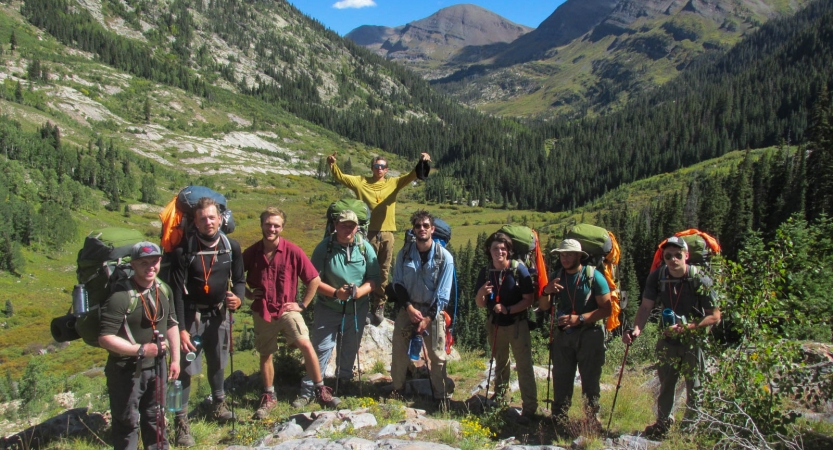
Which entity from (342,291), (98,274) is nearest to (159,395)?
(98,274)

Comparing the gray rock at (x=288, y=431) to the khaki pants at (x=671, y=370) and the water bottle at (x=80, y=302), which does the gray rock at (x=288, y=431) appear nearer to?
the water bottle at (x=80, y=302)

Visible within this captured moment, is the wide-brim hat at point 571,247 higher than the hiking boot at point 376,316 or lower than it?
higher

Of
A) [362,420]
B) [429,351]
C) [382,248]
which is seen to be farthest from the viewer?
[382,248]

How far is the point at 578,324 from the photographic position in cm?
582

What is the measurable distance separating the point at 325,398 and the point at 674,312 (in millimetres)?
4492

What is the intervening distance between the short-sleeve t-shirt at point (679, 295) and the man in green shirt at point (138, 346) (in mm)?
5160

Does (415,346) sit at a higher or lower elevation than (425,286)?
lower

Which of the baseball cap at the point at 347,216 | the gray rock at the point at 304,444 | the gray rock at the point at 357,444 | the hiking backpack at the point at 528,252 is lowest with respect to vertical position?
the gray rock at the point at 304,444

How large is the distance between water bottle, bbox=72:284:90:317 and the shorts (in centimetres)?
215

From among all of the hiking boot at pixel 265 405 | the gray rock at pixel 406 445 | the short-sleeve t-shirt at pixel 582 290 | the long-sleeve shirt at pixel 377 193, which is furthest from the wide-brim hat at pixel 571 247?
the hiking boot at pixel 265 405

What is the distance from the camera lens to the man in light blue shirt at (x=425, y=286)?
641cm

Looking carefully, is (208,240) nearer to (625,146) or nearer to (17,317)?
(17,317)

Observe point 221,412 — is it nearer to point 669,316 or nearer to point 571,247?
point 571,247

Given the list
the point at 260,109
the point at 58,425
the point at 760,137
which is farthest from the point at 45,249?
the point at 760,137
